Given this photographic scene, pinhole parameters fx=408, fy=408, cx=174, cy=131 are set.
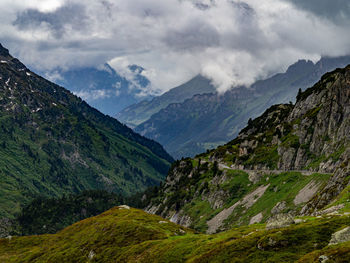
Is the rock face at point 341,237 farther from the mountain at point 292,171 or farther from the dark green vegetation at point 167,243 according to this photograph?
the mountain at point 292,171

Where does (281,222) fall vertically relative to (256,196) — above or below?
→ above

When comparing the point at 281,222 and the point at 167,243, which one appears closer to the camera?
the point at 281,222

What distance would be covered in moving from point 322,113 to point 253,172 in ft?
137

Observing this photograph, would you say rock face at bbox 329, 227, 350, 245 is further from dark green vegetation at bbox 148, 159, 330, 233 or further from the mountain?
dark green vegetation at bbox 148, 159, 330, 233

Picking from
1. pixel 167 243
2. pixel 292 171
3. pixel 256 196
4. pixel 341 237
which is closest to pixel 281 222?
pixel 341 237

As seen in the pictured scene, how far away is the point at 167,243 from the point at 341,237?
4134cm

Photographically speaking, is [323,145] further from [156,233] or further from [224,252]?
[224,252]

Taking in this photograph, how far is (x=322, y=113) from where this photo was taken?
17225cm

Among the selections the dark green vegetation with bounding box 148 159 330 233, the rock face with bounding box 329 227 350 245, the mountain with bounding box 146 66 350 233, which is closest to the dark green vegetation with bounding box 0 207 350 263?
the rock face with bounding box 329 227 350 245

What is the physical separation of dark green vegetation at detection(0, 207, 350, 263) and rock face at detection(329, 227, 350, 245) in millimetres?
1971

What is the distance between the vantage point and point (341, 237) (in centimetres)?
4847

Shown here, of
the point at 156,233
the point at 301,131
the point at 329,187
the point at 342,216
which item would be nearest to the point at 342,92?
the point at 301,131

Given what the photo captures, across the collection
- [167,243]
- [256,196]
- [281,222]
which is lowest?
[256,196]

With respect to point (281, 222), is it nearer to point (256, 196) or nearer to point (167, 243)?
point (167, 243)
